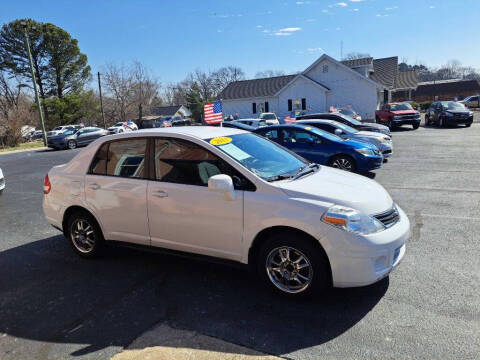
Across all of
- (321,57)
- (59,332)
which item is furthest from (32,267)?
(321,57)

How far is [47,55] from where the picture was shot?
143ft

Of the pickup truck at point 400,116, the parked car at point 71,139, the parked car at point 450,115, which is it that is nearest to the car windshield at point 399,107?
the pickup truck at point 400,116

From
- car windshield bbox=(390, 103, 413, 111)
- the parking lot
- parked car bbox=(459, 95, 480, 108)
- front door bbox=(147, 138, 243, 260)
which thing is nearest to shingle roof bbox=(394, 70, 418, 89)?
parked car bbox=(459, 95, 480, 108)

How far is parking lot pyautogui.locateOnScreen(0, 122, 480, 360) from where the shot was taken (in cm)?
291

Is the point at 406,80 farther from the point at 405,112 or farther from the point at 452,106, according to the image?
the point at 405,112

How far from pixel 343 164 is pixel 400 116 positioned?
16.7 meters

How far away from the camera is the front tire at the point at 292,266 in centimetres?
334

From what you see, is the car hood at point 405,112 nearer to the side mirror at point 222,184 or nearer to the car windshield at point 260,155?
the car windshield at point 260,155

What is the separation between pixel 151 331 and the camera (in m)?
3.16

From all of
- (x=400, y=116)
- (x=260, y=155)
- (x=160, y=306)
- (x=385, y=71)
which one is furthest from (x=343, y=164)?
(x=385, y=71)

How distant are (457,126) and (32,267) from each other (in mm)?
26044

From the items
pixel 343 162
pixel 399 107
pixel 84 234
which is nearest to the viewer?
pixel 84 234

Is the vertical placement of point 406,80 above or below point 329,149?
above

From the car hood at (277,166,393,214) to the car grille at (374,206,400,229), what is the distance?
0.13 ft
